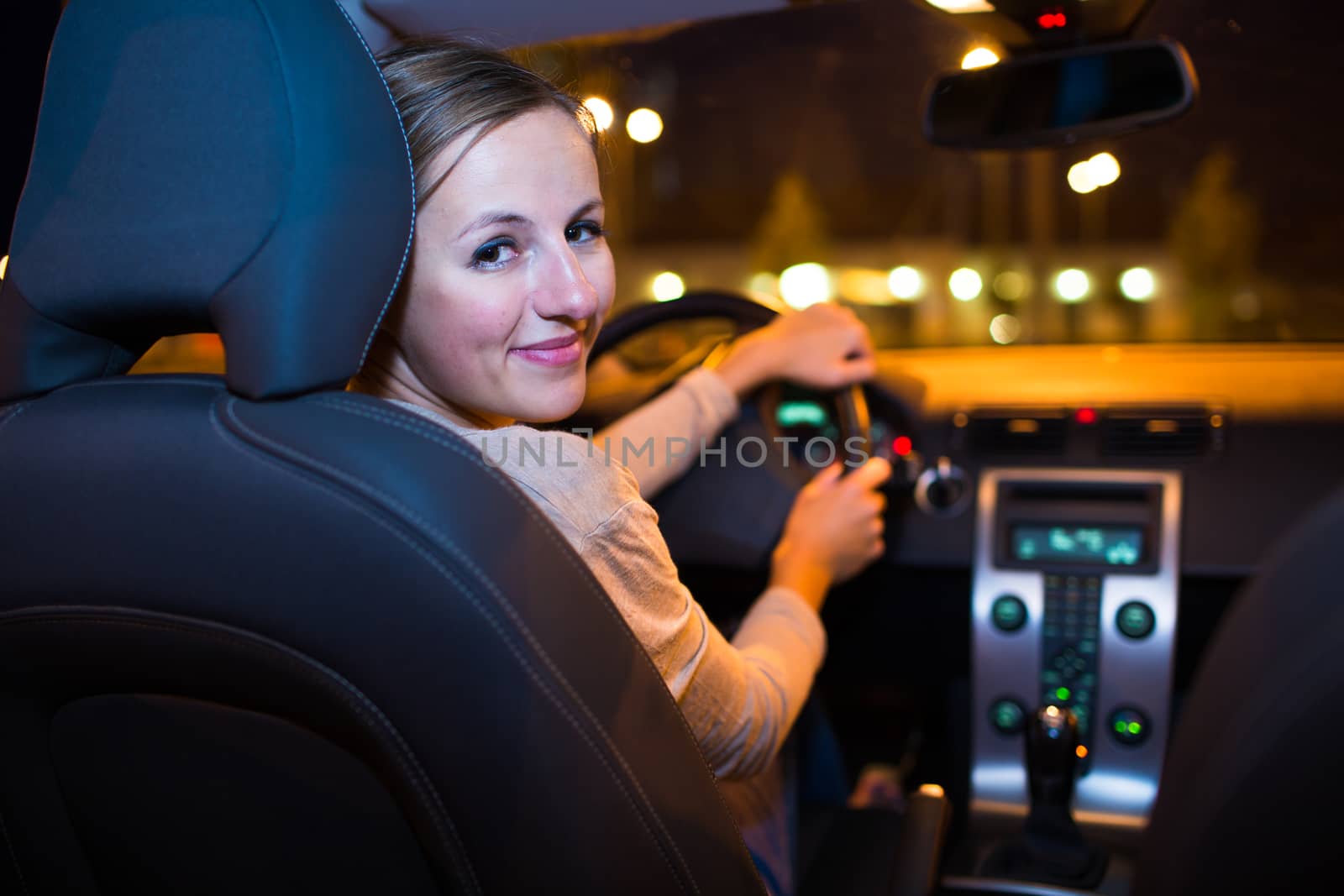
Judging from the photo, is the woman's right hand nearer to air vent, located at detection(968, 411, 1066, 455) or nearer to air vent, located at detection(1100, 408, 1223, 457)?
air vent, located at detection(968, 411, 1066, 455)

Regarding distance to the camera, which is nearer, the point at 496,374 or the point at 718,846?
the point at 718,846

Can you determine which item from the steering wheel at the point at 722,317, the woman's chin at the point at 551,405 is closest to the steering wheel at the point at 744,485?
the steering wheel at the point at 722,317

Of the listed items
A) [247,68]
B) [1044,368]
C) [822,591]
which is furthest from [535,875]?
[1044,368]

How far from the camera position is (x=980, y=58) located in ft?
5.92

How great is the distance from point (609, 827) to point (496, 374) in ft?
1.52

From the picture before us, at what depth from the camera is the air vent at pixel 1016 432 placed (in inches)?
77.0

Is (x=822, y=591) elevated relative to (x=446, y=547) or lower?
lower

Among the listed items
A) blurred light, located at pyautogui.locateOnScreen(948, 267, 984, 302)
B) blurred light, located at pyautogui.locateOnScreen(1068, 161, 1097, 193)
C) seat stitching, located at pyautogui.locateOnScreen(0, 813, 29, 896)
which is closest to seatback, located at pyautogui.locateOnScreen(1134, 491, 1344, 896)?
seat stitching, located at pyautogui.locateOnScreen(0, 813, 29, 896)

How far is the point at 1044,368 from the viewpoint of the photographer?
2092mm

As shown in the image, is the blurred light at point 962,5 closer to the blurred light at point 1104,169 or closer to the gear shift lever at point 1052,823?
the blurred light at point 1104,169

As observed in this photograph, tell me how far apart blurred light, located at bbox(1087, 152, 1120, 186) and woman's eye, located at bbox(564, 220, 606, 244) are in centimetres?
157

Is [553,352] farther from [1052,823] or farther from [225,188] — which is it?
[1052,823]

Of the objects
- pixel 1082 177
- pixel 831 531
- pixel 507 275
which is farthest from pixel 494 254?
pixel 1082 177

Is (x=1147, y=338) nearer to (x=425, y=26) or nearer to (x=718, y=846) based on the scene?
(x=425, y=26)
